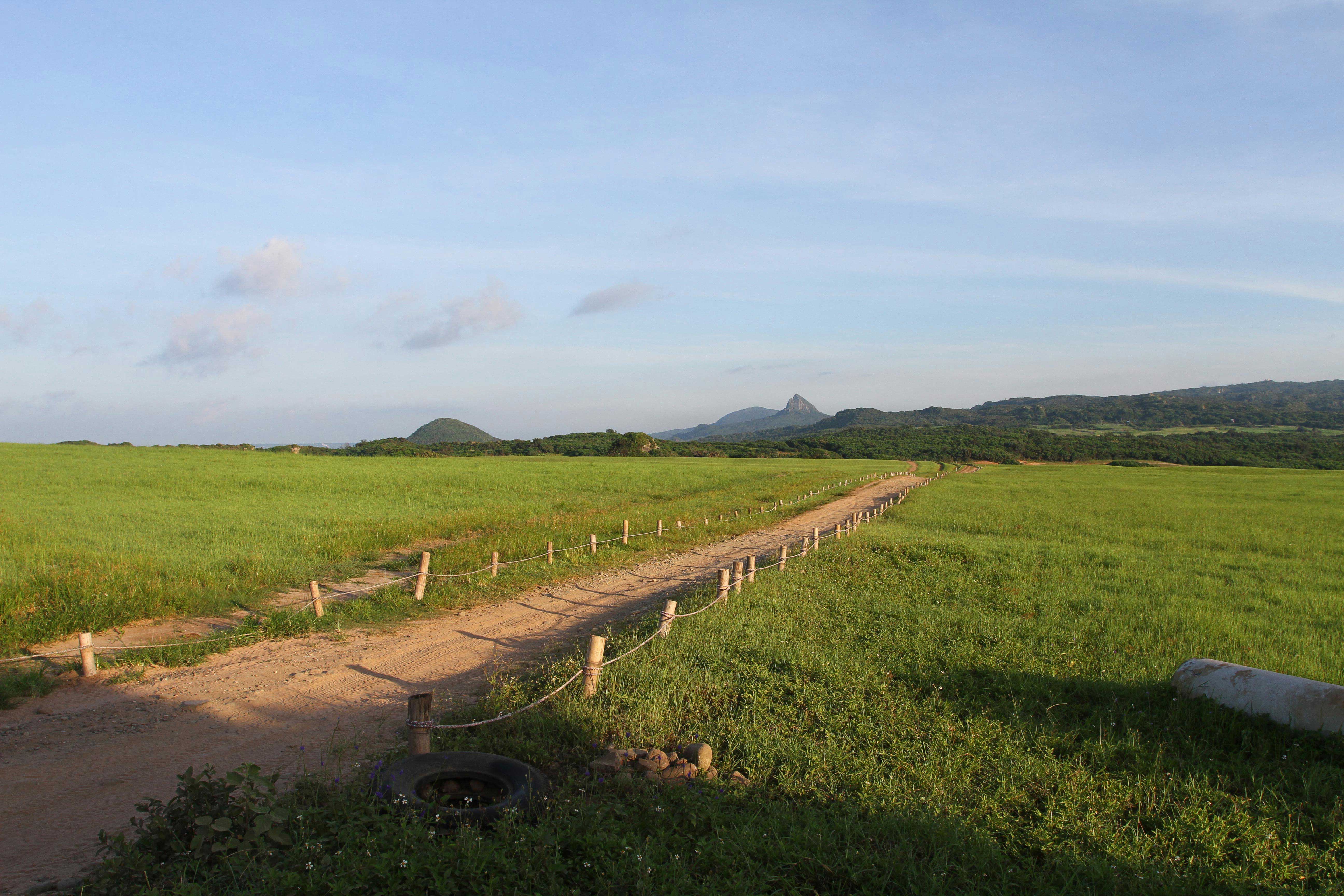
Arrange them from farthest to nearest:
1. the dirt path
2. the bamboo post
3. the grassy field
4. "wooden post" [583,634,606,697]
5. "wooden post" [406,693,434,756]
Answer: the grassy field
the bamboo post
"wooden post" [583,634,606,697]
"wooden post" [406,693,434,756]
the dirt path

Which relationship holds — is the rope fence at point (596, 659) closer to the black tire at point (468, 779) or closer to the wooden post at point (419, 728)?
the wooden post at point (419, 728)

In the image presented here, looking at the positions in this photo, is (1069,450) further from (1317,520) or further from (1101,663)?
(1101,663)

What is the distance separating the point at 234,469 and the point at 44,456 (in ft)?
52.5

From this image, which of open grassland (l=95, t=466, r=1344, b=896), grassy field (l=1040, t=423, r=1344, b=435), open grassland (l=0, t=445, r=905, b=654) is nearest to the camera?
open grassland (l=95, t=466, r=1344, b=896)

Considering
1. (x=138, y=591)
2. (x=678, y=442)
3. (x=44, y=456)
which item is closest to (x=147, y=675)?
Answer: (x=138, y=591)

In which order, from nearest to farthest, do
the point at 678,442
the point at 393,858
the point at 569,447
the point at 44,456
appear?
1. the point at 393,858
2. the point at 44,456
3. the point at 569,447
4. the point at 678,442

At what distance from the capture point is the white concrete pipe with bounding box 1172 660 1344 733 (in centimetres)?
579

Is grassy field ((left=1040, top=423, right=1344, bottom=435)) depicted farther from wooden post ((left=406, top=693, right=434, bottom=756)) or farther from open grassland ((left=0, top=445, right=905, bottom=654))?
wooden post ((left=406, top=693, right=434, bottom=756))

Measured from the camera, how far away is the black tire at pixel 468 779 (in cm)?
425

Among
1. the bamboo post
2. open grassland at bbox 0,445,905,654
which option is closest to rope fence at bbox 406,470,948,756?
the bamboo post

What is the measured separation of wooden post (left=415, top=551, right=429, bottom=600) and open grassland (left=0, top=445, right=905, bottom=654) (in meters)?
0.35

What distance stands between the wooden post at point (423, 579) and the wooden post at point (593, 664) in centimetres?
599

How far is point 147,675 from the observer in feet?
25.4

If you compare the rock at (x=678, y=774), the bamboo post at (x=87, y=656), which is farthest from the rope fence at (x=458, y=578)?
the rock at (x=678, y=774)
